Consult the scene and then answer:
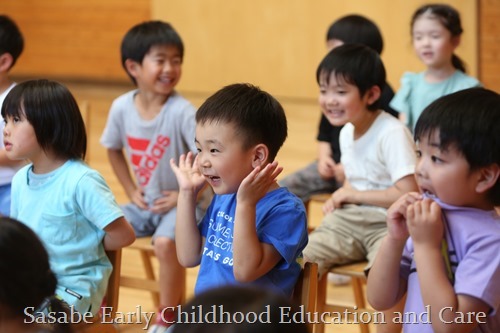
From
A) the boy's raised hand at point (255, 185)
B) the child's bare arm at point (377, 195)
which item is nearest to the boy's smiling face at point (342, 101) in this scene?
the child's bare arm at point (377, 195)

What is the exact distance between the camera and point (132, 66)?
3357 mm

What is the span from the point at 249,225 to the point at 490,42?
4819mm

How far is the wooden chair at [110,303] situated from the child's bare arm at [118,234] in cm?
5

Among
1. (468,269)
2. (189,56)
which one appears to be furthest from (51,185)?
(189,56)

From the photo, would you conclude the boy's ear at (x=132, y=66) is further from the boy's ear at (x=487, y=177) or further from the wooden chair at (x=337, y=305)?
the boy's ear at (x=487, y=177)

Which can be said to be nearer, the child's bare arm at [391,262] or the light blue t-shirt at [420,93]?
the child's bare arm at [391,262]

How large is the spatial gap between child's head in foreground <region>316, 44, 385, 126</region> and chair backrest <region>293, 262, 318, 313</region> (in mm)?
864

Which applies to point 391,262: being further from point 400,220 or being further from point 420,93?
point 420,93

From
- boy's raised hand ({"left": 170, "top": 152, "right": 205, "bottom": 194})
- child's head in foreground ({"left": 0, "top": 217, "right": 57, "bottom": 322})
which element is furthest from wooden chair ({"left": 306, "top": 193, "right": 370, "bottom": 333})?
child's head in foreground ({"left": 0, "top": 217, "right": 57, "bottom": 322})

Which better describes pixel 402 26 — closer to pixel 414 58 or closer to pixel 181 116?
pixel 414 58

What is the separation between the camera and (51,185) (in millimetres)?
2365

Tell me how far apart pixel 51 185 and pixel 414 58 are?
490 centimetres

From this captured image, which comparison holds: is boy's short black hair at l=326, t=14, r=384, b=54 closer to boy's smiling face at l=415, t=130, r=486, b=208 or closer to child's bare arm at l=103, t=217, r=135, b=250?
child's bare arm at l=103, t=217, r=135, b=250

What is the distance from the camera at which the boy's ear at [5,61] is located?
322cm
